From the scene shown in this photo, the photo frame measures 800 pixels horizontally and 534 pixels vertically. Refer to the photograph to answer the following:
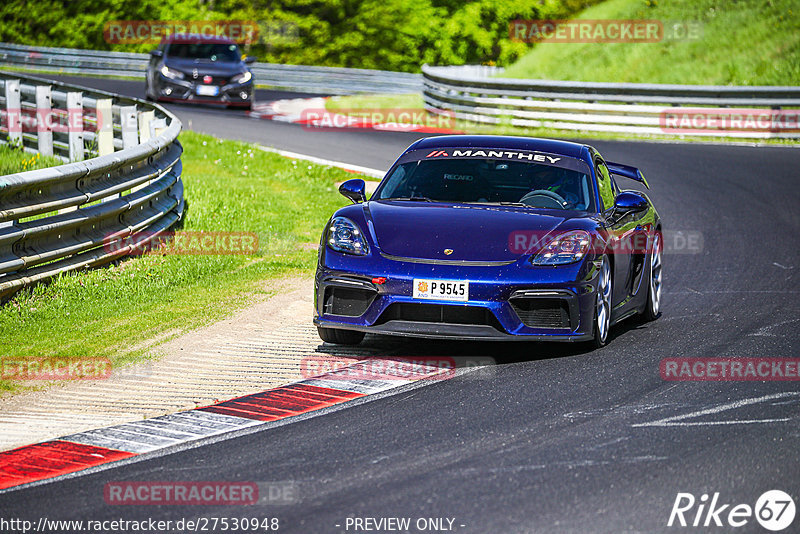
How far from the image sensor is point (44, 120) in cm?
1747

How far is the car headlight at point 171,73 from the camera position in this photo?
2823cm

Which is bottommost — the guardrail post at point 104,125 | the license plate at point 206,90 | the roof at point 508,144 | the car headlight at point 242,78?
the license plate at point 206,90

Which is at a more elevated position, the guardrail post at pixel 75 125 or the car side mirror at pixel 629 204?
the car side mirror at pixel 629 204

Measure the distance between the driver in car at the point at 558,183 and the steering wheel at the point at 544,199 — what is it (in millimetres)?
35

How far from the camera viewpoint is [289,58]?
59.8m

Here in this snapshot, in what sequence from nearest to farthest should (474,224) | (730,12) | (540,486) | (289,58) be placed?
(540,486) → (474,224) → (730,12) → (289,58)

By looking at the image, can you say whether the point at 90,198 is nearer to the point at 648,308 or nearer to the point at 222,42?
the point at 648,308

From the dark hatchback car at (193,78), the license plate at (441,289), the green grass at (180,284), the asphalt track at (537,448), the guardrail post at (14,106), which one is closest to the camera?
the asphalt track at (537,448)

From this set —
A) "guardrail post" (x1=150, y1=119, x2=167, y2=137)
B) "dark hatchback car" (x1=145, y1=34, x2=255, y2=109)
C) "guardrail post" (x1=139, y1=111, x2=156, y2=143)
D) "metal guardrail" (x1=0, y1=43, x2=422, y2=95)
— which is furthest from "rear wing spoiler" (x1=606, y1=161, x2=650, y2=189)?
"metal guardrail" (x1=0, y1=43, x2=422, y2=95)

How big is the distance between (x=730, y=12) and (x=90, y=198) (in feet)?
89.7

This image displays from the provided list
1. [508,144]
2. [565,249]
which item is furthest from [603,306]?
[508,144]

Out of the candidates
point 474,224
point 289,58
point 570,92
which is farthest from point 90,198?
point 289,58

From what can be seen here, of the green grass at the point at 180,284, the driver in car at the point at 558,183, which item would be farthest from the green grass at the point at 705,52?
the driver in car at the point at 558,183

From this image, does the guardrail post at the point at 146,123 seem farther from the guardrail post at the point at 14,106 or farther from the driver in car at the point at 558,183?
the driver in car at the point at 558,183
